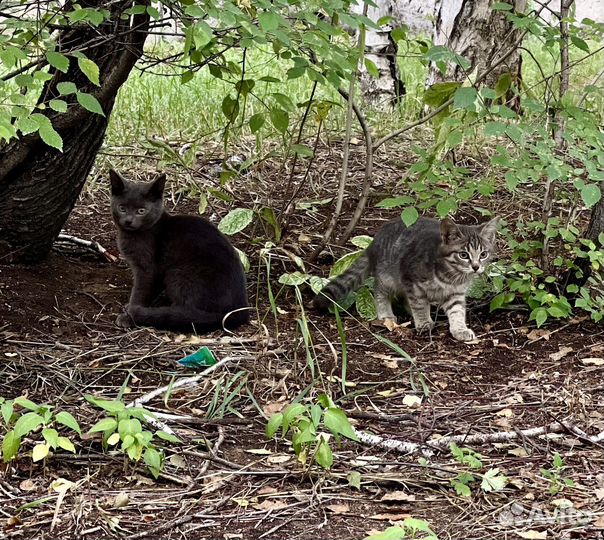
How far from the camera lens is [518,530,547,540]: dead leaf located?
10.2ft

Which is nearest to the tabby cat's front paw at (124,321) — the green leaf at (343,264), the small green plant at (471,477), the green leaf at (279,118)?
the green leaf at (343,264)

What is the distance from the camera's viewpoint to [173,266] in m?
5.37

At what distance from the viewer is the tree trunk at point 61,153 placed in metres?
4.93

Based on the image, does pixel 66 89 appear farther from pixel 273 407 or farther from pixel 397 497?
pixel 397 497

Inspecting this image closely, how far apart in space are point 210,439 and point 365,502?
763 mm

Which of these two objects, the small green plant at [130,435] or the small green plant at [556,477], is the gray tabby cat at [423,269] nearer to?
the small green plant at [556,477]

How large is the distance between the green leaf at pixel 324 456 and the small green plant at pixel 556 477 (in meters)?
0.82

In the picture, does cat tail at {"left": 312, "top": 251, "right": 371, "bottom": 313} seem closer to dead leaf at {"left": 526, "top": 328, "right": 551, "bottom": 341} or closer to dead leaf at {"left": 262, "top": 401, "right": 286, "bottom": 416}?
dead leaf at {"left": 526, "top": 328, "right": 551, "bottom": 341}

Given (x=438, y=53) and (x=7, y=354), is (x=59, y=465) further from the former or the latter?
(x=438, y=53)

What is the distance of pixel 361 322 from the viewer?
213 inches

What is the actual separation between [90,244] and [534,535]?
3.76m

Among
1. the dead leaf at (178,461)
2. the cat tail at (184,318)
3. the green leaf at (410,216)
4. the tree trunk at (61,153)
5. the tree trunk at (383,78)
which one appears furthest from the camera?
the tree trunk at (383,78)

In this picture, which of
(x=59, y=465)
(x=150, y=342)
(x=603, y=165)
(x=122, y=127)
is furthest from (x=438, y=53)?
(x=122, y=127)

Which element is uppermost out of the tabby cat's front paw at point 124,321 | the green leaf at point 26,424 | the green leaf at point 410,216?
the green leaf at point 410,216
